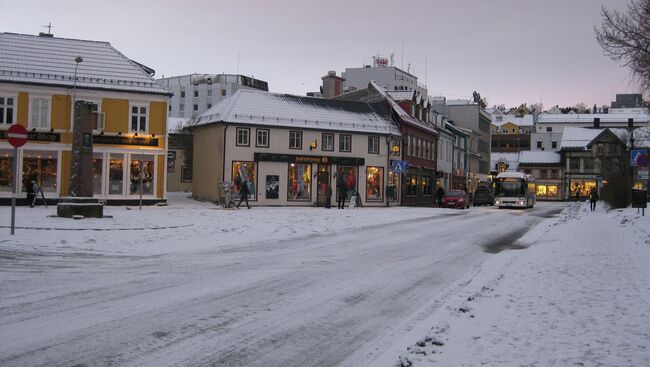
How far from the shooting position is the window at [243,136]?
125ft

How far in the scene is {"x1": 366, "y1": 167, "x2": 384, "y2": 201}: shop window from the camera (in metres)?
43.6

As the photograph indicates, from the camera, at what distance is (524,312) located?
7.27 meters

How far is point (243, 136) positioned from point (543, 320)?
32.9 meters

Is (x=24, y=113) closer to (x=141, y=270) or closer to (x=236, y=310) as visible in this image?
(x=141, y=270)

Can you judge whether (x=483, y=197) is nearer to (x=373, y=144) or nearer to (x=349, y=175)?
(x=373, y=144)

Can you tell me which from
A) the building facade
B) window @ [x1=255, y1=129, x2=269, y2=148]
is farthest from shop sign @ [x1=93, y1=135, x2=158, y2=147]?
window @ [x1=255, y1=129, x2=269, y2=148]

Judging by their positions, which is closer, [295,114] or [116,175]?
[116,175]

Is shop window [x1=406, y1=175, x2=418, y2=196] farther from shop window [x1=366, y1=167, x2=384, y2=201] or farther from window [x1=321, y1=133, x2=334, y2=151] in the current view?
window [x1=321, y1=133, x2=334, y2=151]

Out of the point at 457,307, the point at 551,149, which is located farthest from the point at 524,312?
the point at 551,149

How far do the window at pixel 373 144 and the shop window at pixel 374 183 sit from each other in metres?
1.32

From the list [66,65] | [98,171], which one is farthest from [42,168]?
[66,65]

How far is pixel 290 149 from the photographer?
132ft

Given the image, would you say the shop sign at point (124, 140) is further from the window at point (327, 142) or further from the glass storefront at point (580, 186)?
the glass storefront at point (580, 186)

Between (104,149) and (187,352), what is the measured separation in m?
29.3
